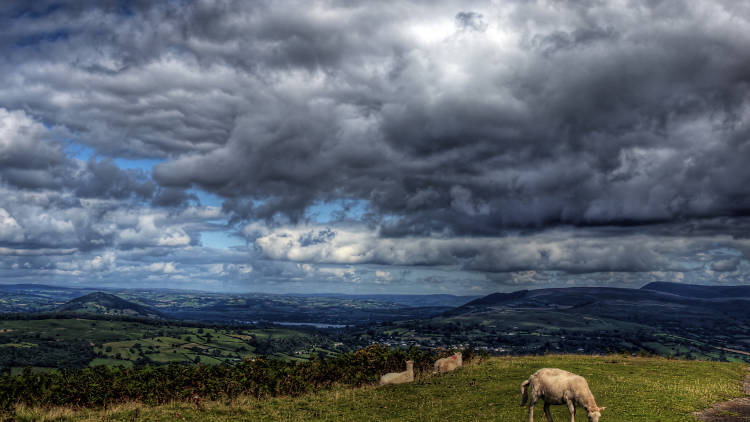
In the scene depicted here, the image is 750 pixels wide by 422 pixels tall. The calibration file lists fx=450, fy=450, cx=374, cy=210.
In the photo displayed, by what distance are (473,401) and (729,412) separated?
12454 mm

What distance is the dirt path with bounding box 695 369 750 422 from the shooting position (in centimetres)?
2039

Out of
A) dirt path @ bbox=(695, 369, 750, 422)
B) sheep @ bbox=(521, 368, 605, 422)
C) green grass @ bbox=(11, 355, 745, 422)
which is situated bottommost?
green grass @ bbox=(11, 355, 745, 422)

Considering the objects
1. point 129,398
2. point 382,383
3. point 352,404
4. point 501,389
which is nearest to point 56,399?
point 129,398

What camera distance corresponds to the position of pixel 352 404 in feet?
97.2

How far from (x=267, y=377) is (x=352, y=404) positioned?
26.9 ft

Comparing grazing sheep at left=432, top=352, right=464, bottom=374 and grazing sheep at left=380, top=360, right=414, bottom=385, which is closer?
grazing sheep at left=380, top=360, right=414, bottom=385

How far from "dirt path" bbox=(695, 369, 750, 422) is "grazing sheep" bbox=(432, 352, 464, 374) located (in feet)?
67.1

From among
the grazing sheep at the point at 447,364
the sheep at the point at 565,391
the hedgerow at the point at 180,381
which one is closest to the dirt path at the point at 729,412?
the sheep at the point at 565,391

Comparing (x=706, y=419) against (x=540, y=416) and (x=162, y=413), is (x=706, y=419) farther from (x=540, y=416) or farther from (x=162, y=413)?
(x=162, y=413)

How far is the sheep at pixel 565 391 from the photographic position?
1744cm

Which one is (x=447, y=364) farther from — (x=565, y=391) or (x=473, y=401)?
(x=565, y=391)

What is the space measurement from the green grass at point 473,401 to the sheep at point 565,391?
3.25 meters

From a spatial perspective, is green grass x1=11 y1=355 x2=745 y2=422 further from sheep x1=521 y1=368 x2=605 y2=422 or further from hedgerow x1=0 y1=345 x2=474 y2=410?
sheep x1=521 y1=368 x2=605 y2=422

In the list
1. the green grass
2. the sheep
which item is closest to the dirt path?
the green grass
